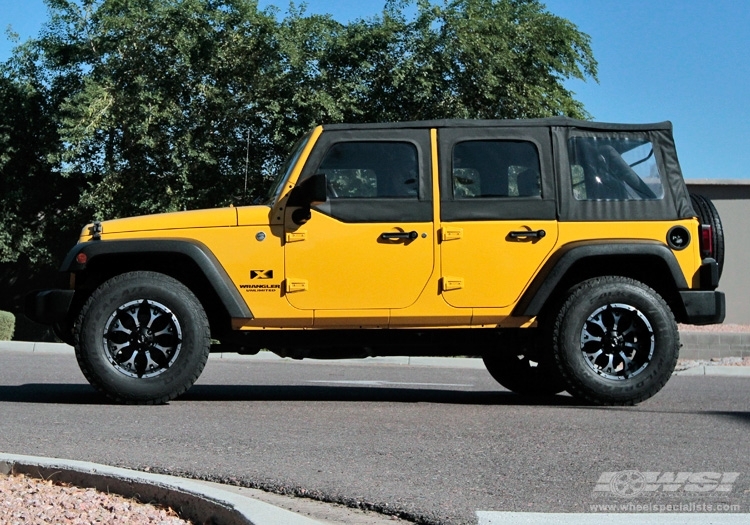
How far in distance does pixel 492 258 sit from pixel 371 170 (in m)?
1.15

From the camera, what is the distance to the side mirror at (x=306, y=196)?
7961 mm

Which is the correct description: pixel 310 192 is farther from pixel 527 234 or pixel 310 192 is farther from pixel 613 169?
pixel 613 169

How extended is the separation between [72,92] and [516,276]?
20.2m

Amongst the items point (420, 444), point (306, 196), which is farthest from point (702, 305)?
point (306, 196)

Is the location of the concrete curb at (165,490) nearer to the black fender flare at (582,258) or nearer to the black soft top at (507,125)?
the black fender flare at (582,258)

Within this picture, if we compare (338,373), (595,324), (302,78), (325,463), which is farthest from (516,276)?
(302,78)

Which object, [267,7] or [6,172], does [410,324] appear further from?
[6,172]

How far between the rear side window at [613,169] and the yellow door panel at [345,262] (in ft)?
4.31

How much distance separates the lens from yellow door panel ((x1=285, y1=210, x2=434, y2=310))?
8180 millimetres

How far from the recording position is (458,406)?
336 inches

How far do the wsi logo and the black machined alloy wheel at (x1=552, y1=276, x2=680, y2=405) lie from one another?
2552 mm

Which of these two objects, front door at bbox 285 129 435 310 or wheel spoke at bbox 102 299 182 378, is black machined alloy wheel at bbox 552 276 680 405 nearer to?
front door at bbox 285 129 435 310

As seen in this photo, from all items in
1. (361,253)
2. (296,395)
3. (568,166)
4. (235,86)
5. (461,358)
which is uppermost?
(235,86)

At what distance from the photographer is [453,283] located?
8.23 m
